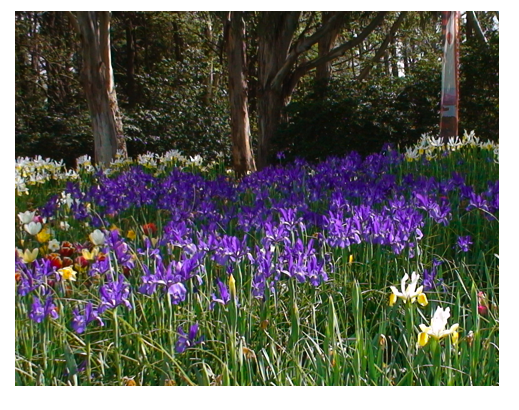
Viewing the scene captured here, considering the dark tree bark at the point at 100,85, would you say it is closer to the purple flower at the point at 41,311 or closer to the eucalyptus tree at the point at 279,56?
the eucalyptus tree at the point at 279,56

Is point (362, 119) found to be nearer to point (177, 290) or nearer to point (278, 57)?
point (278, 57)

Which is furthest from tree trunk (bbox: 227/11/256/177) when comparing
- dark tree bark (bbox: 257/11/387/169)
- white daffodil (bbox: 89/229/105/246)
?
white daffodil (bbox: 89/229/105/246)

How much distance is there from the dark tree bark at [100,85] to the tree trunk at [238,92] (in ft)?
4.66

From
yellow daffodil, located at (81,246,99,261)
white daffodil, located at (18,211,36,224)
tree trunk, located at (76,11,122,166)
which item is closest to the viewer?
yellow daffodil, located at (81,246,99,261)

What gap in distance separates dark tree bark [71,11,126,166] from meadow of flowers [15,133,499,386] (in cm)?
437

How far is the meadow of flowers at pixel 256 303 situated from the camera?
66.3 inches

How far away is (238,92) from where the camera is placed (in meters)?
6.64

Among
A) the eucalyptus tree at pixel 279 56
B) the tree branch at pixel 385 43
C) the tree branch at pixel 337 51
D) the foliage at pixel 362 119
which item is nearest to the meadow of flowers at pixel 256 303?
the tree branch at pixel 337 51

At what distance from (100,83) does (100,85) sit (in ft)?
0.08

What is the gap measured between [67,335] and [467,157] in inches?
142

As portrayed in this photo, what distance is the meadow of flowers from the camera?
1684mm

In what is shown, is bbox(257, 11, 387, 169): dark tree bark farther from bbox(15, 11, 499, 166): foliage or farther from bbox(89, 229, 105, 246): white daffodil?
bbox(89, 229, 105, 246): white daffodil
